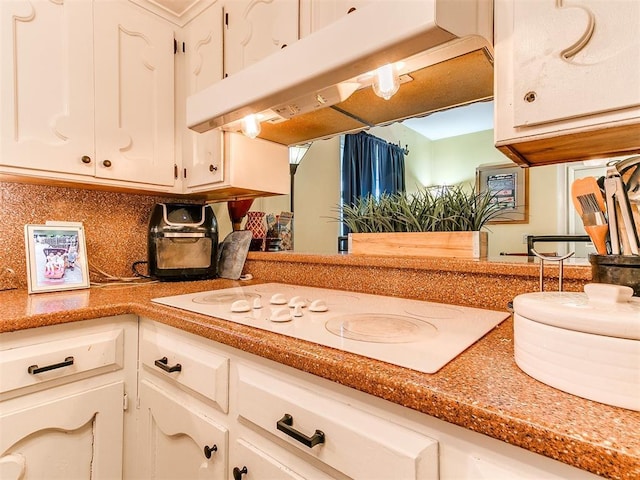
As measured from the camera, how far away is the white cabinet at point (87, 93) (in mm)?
1064

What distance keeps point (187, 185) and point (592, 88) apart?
137 centimetres

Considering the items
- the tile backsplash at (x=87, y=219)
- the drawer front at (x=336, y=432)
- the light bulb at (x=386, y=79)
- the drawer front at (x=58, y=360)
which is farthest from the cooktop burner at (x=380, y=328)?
the tile backsplash at (x=87, y=219)

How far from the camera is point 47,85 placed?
1124 millimetres

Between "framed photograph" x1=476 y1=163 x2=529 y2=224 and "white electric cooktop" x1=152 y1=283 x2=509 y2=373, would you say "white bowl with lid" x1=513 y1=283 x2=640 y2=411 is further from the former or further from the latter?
"framed photograph" x1=476 y1=163 x2=529 y2=224

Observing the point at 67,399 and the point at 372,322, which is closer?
the point at 372,322

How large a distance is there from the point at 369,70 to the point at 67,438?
117 cm

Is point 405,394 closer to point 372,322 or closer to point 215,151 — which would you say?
point 372,322

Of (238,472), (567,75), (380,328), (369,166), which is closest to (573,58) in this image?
(567,75)

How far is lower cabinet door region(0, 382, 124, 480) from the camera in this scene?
0.79 m

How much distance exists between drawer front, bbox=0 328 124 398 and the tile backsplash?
2.00ft

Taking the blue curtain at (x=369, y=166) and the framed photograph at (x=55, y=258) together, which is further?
the blue curtain at (x=369, y=166)

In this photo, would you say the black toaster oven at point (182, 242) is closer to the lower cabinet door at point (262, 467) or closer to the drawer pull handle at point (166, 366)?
the drawer pull handle at point (166, 366)

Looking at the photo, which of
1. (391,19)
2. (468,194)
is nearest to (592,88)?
(391,19)

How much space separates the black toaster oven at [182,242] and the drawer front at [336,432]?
2.78 ft
